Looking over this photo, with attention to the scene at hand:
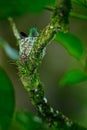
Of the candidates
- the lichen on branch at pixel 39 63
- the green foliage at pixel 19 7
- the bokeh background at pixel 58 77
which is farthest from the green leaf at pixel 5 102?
the bokeh background at pixel 58 77

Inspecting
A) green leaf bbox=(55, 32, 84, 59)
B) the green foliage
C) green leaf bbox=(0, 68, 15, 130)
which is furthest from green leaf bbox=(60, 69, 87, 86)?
the green foliage

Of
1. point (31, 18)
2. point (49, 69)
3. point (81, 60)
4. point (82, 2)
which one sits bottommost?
point (49, 69)

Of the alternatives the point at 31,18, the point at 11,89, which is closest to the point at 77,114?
the point at 31,18

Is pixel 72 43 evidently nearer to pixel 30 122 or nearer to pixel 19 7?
pixel 30 122

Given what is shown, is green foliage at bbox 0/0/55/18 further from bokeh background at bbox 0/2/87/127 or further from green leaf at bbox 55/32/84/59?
bokeh background at bbox 0/2/87/127

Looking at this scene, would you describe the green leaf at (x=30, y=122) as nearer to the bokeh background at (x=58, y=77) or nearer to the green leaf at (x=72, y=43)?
the green leaf at (x=72, y=43)

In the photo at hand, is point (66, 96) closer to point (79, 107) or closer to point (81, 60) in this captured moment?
point (79, 107)
